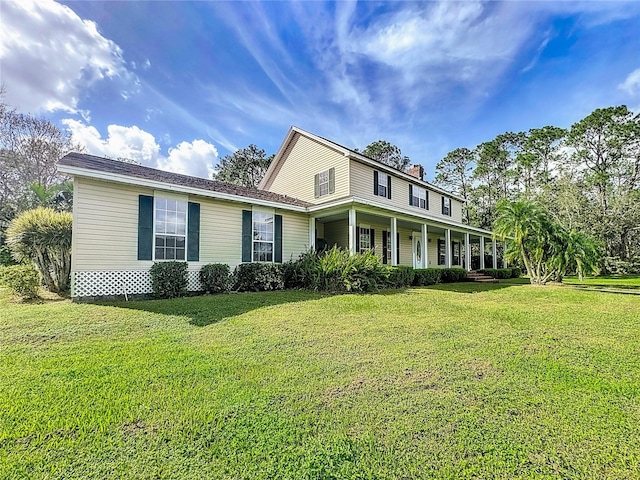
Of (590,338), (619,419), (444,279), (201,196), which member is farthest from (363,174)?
(619,419)

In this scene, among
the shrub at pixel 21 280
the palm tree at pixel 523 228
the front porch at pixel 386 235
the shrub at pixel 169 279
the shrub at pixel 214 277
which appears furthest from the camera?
the front porch at pixel 386 235

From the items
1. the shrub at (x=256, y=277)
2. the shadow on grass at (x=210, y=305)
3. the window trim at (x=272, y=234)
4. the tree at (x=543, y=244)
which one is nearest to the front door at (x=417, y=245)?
the tree at (x=543, y=244)

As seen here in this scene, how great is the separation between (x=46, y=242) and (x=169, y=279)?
12.8ft

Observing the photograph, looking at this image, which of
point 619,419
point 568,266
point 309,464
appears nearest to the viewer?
point 309,464

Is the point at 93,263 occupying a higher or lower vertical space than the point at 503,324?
higher

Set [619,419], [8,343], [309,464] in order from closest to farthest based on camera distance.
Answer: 1. [309,464]
2. [619,419]
3. [8,343]

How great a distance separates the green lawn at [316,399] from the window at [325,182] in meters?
9.60

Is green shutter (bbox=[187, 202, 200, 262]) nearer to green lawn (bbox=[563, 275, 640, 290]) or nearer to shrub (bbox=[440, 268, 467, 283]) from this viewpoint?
shrub (bbox=[440, 268, 467, 283])

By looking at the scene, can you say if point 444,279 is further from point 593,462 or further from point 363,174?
point 593,462

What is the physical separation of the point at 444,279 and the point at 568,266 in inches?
191

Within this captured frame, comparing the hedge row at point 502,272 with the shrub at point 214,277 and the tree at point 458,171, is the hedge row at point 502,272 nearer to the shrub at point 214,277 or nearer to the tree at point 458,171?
the tree at point 458,171

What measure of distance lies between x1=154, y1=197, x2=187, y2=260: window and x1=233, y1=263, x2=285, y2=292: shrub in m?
1.97

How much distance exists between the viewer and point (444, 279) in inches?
587

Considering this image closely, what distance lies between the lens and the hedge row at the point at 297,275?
8.86 meters
